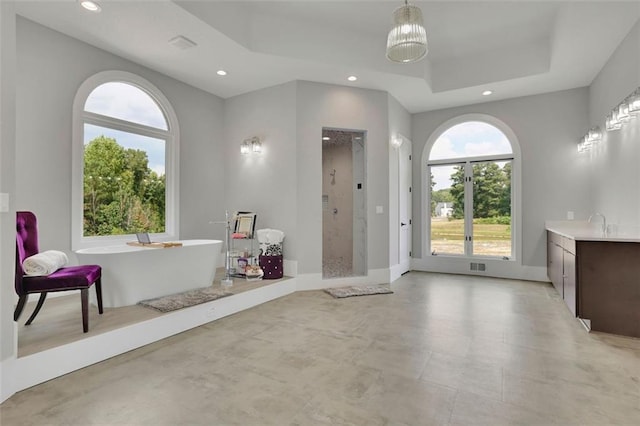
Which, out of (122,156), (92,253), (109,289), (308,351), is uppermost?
(122,156)

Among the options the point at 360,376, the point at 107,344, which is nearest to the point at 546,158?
the point at 360,376

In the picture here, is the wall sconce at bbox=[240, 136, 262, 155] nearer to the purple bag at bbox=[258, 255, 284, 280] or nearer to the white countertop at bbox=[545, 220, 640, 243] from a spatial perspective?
the purple bag at bbox=[258, 255, 284, 280]

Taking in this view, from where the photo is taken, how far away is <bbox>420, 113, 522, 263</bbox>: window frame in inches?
214

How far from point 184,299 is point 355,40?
398 centimetres

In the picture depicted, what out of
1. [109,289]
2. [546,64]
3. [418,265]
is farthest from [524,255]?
[109,289]

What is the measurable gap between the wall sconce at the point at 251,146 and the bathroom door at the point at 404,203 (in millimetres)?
2490

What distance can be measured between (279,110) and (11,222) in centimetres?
357

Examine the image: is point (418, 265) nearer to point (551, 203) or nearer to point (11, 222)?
point (551, 203)

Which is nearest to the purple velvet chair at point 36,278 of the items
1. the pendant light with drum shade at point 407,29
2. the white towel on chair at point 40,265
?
the white towel on chair at point 40,265

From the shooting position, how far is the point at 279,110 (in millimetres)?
4922

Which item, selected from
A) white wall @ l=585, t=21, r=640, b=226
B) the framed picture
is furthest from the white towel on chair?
white wall @ l=585, t=21, r=640, b=226

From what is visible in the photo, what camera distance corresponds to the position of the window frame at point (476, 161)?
5434 millimetres

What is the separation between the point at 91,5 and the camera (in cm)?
305

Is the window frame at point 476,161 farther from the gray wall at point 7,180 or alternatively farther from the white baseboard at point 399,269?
the gray wall at point 7,180
